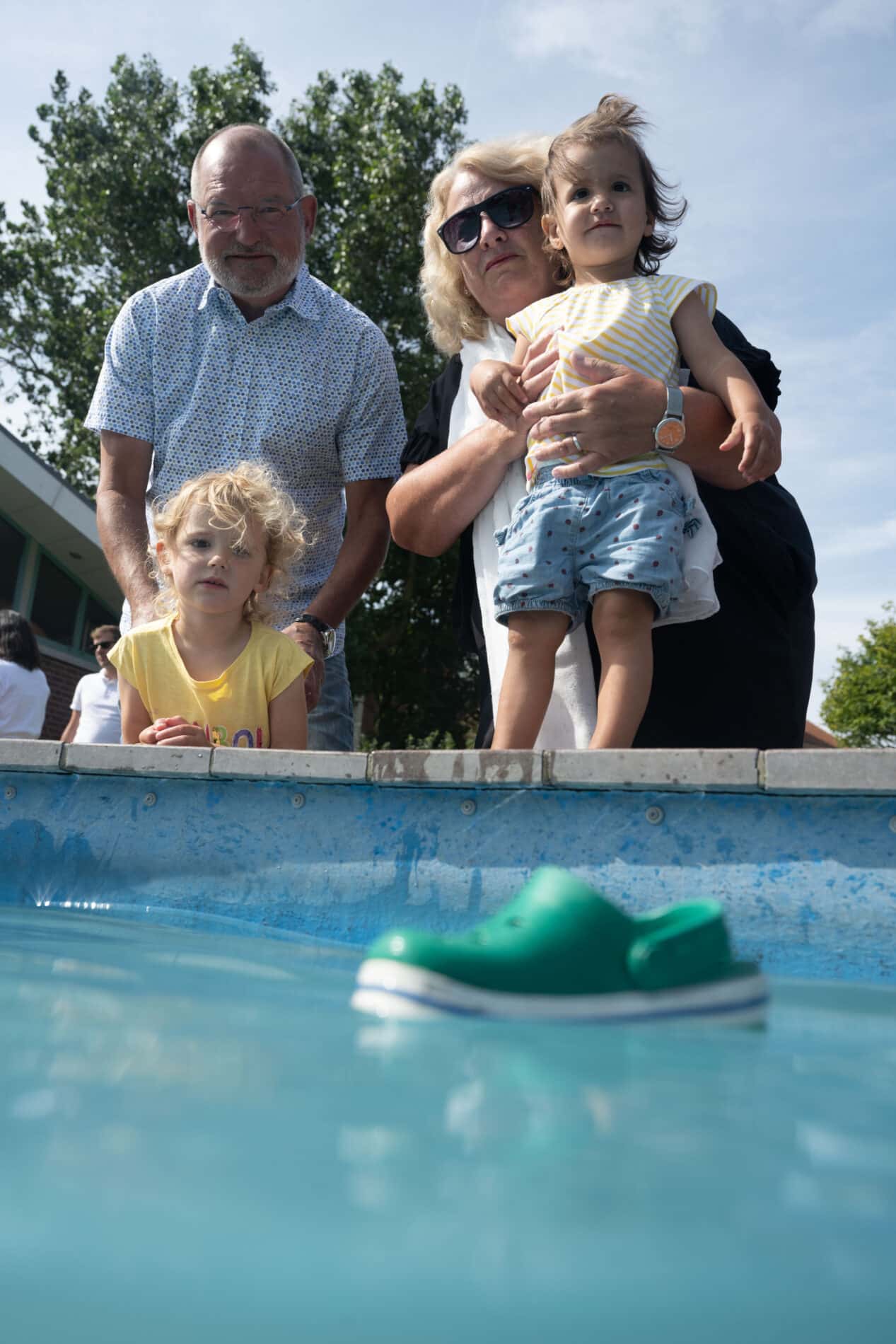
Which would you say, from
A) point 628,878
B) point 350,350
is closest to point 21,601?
point 350,350

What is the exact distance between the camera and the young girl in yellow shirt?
11.7 ft

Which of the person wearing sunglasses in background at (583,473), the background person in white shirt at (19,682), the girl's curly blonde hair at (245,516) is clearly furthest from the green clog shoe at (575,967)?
the background person in white shirt at (19,682)

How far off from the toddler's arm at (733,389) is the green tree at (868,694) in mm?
43240

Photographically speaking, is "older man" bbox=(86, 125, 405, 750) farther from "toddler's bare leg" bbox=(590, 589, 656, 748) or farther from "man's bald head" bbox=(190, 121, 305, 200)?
"toddler's bare leg" bbox=(590, 589, 656, 748)

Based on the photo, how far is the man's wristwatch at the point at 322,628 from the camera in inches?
150

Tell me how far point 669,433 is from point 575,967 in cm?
190

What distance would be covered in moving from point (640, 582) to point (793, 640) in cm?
73

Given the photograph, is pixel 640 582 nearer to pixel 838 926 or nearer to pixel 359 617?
pixel 838 926

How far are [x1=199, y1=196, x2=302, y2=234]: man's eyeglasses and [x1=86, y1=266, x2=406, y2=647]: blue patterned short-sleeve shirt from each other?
0.76ft

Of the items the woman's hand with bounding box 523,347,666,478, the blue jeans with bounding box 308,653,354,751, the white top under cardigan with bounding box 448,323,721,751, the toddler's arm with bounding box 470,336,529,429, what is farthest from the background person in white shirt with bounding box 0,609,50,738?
the woman's hand with bounding box 523,347,666,478

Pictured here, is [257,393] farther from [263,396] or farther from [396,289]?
[396,289]

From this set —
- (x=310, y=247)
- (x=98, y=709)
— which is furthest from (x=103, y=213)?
(x=98, y=709)

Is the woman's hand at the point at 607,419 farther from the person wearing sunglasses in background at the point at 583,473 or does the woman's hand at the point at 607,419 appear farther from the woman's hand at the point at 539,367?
the woman's hand at the point at 539,367

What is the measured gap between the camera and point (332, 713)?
13.7 feet
